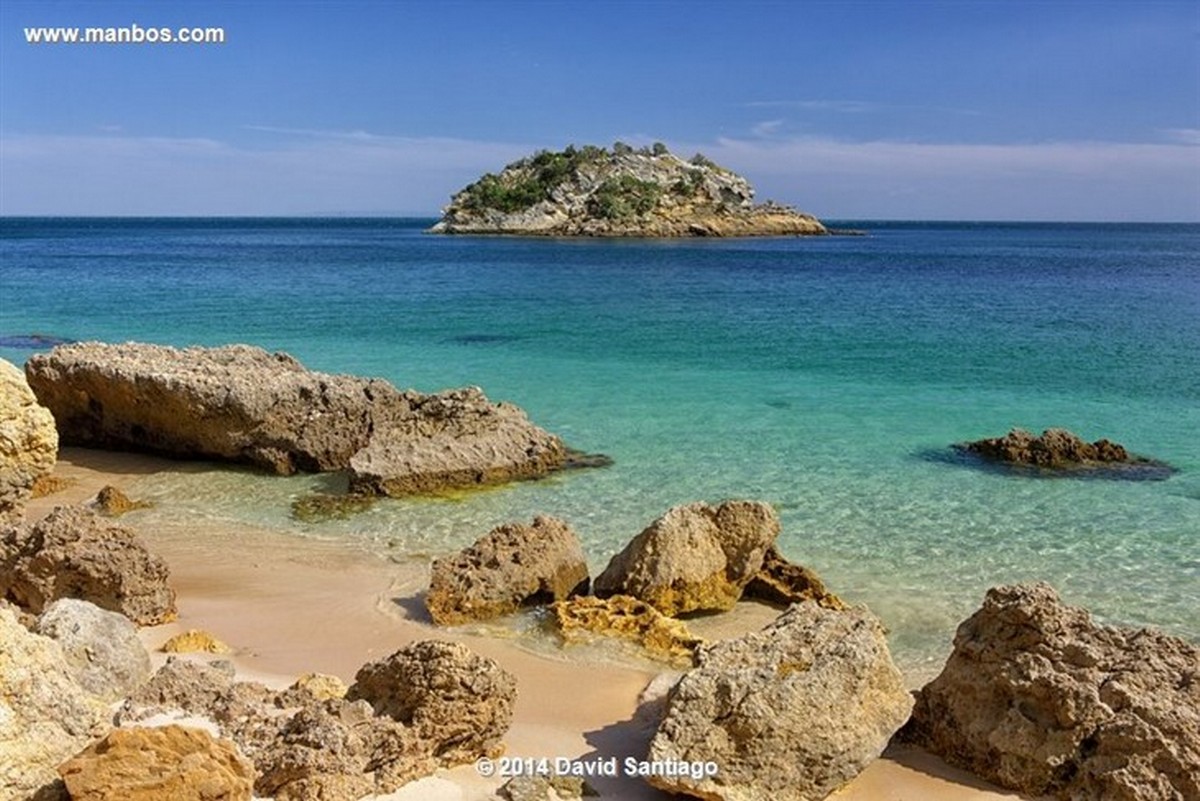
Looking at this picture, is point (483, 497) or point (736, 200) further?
point (736, 200)

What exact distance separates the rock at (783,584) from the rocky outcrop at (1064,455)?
5.63 metres

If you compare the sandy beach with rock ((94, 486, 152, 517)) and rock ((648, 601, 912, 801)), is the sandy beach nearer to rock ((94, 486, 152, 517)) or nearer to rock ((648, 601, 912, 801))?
rock ((94, 486, 152, 517))

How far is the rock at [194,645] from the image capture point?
706 centimetres

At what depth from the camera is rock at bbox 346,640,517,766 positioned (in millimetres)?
5492

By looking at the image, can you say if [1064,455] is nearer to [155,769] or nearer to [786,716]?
[786,716]

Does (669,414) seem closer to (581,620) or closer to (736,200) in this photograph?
(581,620)

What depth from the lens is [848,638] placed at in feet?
18.2

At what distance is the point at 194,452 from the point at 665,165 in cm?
10111

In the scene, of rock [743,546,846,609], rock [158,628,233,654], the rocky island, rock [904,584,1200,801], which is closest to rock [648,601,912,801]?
rock [904,584,1200,801]

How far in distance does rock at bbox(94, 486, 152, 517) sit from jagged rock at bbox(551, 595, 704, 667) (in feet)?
18.1

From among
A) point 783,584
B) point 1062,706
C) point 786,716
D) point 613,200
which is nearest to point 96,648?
point 786,716

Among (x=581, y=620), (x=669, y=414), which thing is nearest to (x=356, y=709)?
(x=581, y=620)

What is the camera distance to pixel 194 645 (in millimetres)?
7105

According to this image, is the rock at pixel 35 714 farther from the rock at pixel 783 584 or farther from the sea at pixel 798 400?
the rock at pixel 783 584
